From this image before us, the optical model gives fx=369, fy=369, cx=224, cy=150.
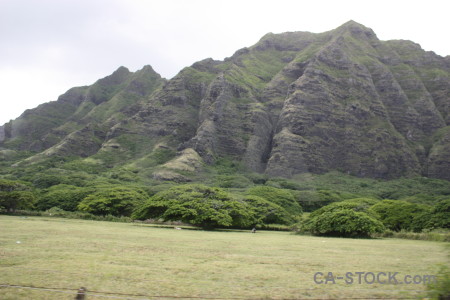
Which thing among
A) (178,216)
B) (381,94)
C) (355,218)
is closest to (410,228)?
(355,218)

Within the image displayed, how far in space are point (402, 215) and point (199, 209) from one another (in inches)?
988

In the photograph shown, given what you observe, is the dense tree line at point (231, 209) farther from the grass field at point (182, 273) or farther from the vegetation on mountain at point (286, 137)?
the vegetation on mountain at point (286, 137)

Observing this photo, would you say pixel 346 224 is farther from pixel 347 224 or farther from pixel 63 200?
pixel 63 200

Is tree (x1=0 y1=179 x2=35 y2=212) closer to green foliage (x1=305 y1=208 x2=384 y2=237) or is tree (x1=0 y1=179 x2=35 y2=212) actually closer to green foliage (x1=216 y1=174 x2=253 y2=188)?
green foliage (x1=305 y1=208 x2=384 y2=237)

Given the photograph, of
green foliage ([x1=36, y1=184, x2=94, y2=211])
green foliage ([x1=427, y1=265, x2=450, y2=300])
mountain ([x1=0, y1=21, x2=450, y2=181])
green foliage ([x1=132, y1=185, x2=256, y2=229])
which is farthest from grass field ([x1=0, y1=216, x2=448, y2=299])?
mountain ([x1=0, y1=21, x2=450, y2=181])

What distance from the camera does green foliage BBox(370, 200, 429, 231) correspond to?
4188 centimetres

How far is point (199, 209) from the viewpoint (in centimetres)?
4119

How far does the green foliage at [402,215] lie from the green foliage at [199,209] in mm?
15325

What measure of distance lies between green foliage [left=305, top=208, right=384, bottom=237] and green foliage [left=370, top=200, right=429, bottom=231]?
6.35 metres

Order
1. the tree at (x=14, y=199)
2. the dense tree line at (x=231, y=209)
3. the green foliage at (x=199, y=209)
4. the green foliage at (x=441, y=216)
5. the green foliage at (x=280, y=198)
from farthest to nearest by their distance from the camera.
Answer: the green foliage at (x=280, y=198), the tree at (x=14, y=199), the green foliage at (x=199, y=209), the green foliage at (x=441, y=216), the dense tree line at (x=231, y=209)

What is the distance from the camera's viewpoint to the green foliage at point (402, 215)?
137 ft

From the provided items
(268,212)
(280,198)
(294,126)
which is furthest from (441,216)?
(294,126)

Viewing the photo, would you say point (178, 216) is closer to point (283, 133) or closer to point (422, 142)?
point (283, 133)

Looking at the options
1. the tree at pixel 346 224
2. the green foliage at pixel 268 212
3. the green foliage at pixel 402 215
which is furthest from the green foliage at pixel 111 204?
the green foliage at pixel 402 215
